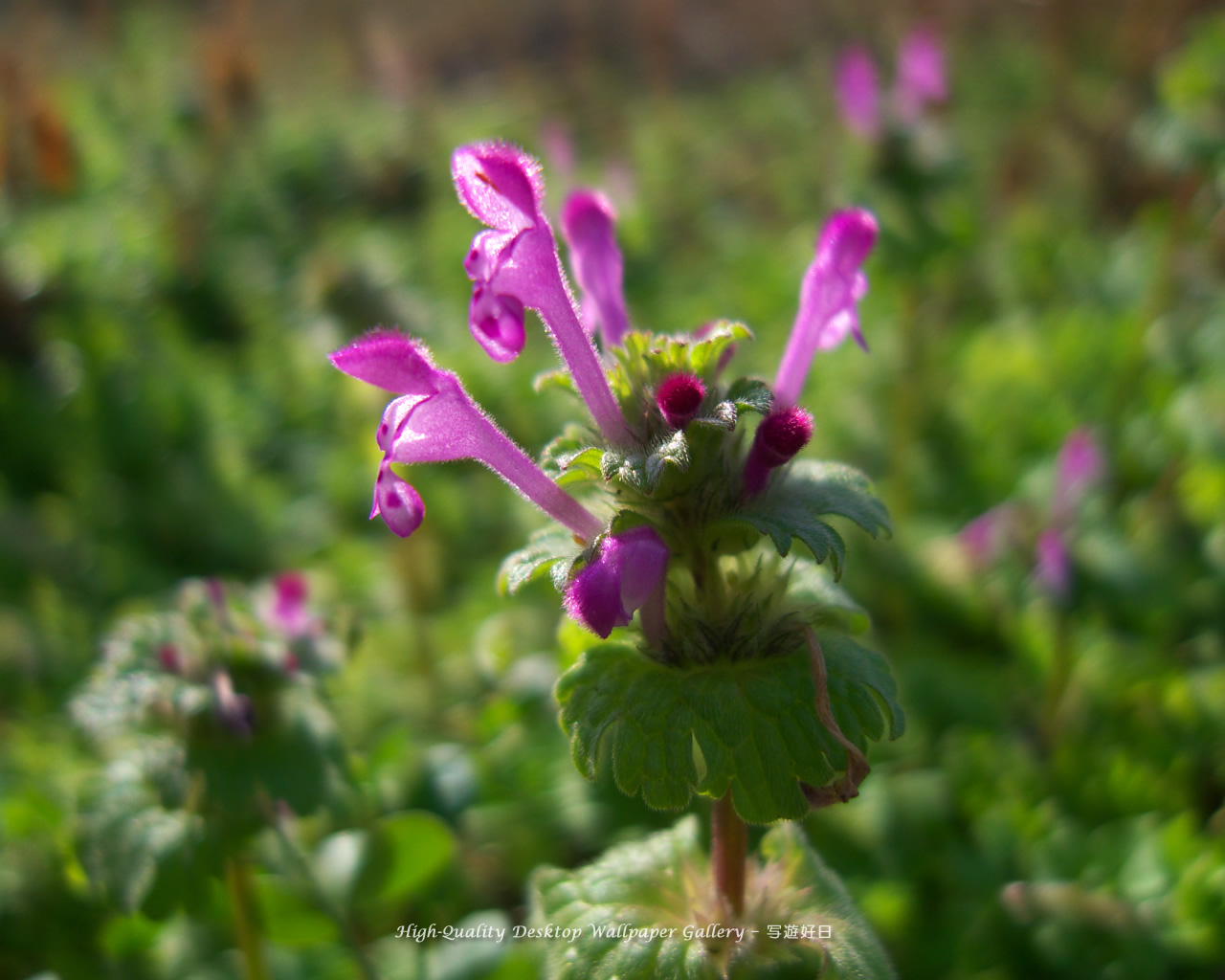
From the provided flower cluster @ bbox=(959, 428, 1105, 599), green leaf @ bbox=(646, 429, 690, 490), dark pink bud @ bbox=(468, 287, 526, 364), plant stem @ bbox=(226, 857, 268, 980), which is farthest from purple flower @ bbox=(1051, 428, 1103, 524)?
plant stem @ bbox=(226, 857, 268, 980)

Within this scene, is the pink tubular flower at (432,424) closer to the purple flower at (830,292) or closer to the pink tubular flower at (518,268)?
the pink tubular flower at (518,268)

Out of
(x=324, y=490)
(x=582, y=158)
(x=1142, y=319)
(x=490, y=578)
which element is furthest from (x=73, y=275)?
(x=1142, y=319)

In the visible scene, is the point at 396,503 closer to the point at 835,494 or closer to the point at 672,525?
the point at 672,525

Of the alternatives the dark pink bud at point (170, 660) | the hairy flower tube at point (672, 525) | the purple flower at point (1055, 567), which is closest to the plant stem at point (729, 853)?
the hairy flower tube at point (672, 525)

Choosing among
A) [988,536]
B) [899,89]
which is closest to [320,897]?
[988,536]

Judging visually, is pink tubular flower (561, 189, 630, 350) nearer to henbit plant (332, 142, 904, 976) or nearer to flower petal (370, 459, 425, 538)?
henbit plant (332, 142, 904, 976)
